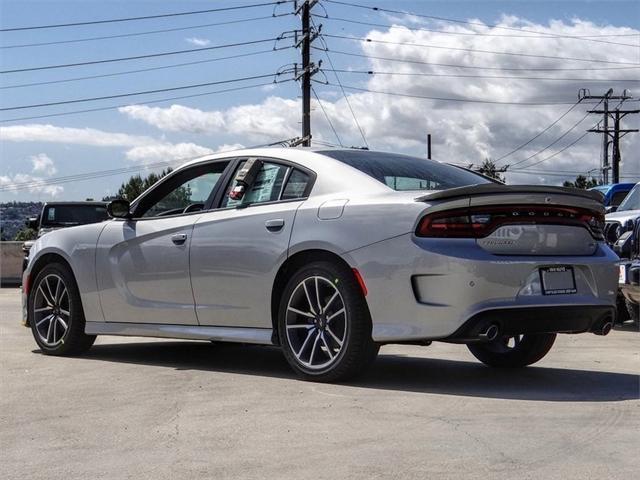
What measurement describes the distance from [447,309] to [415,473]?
67.6 inches

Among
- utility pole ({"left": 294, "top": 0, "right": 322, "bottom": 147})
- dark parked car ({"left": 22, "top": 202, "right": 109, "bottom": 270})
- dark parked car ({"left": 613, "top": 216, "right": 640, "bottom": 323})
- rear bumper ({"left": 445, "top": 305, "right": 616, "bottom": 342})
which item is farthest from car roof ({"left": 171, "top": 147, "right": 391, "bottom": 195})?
utility pole ({"left": 294, "top": 0, "right": 322, "bottom": 147})

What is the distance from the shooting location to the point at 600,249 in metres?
6.10

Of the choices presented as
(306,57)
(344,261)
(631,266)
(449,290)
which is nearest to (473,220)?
(449,290)

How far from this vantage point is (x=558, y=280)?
5.68 meters

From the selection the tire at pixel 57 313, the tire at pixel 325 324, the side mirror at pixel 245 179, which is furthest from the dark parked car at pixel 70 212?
the tire at pixel 325 324

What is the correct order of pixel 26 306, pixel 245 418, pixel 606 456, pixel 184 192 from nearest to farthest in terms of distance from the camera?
pixel 606 456
pixel 245 418
pixel 184 192
pixel 26 306

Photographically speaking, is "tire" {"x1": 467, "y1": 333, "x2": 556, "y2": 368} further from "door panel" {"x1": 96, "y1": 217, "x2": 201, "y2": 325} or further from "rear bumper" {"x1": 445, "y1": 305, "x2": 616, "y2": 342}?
"door panel" {"x1": 96, "y1": 217, "x2": 201, "y2": 325}

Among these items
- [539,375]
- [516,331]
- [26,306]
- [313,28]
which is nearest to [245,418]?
[516,331]

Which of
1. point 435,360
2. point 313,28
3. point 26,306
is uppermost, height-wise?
point 313,28

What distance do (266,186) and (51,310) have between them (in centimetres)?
248

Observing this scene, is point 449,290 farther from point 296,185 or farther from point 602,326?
point 296,185

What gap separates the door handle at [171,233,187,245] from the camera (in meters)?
6.80

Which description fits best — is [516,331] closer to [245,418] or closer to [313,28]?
[245,418]

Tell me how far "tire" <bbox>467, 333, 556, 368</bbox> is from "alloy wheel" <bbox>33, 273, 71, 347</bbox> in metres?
3.35
